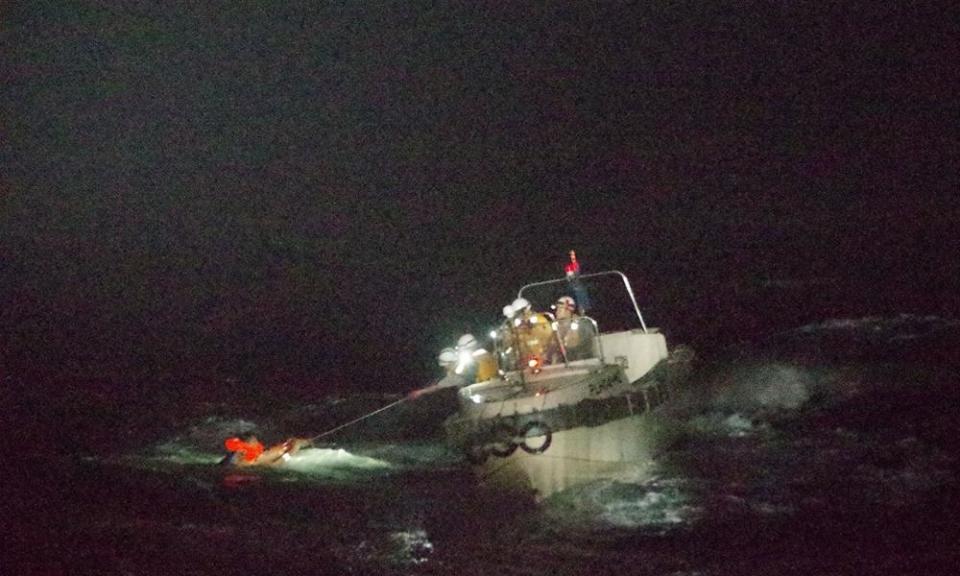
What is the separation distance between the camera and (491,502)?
1491cm

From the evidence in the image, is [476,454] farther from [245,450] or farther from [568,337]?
[245,450]

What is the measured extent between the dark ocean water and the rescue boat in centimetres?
47

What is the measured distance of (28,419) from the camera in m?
24.8

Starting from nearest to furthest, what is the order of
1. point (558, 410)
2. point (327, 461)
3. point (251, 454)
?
point (558, 410) < point (251, 454) < point (327, 461)

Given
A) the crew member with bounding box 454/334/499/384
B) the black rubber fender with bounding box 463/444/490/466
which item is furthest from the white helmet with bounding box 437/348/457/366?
the black rubber fender with bounding box 463/444/490/466

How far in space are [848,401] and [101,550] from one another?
17.6 metres

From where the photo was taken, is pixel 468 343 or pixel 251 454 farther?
pixel 468 343

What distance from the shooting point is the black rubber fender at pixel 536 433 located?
15.9 meters

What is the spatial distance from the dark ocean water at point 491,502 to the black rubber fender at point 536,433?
0.87 metres

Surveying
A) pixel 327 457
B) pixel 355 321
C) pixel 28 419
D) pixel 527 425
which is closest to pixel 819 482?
pixel 527 425

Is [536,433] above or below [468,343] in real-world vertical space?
below

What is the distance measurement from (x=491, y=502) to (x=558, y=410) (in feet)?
6.16

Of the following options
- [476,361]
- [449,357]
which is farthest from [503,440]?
[449,357]

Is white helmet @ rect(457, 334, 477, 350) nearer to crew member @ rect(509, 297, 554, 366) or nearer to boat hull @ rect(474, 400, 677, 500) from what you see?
crew member @ rect(509, 297, 554, 366)
